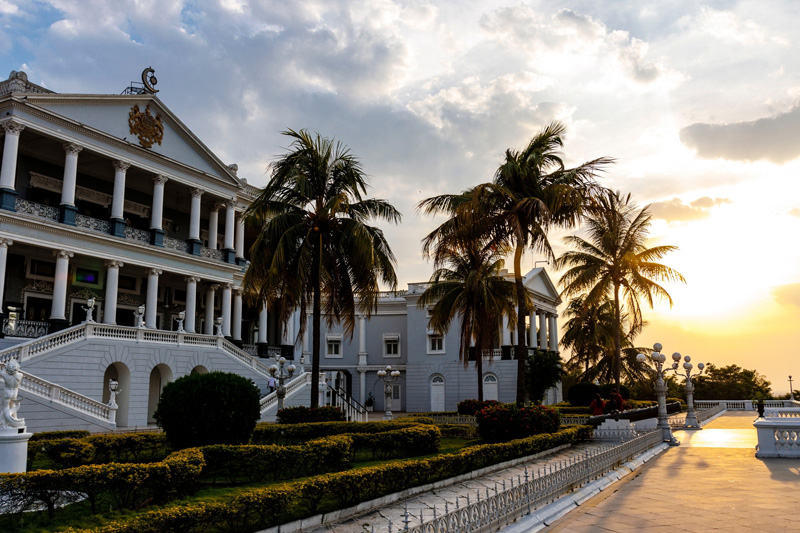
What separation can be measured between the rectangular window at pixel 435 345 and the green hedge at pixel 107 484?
35.5 meters

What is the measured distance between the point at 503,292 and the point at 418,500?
2042 centimetres

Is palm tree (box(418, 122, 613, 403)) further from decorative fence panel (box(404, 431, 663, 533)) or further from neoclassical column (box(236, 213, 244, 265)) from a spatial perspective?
neoclassical column (box(236, 213, 244, 265))

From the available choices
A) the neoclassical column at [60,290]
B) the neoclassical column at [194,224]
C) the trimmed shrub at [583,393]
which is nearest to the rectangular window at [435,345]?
the trimmed shrub at [583,393]

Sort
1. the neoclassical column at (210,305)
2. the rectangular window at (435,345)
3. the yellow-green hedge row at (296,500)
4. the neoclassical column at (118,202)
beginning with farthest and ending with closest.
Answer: the rectangular window at (435,345) → the neoclassical column at (210,305) → the neoclassical column at (118,202) → the yellow-green hedge row at (296,500)

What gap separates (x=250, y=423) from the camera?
1296 centimetres

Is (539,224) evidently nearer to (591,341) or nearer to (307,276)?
(307,276)

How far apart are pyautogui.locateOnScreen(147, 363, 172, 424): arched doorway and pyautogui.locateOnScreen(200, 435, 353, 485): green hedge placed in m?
16.6

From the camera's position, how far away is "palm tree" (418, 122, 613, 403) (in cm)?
1912

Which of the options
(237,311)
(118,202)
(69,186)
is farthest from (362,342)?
(69,186)

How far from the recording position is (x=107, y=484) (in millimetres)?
8109

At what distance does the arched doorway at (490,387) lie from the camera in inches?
1663

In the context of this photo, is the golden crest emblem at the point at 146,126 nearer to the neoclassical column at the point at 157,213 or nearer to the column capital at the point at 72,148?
the neoclassical column at the point at 157,213

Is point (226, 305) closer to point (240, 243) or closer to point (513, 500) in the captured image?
point (240, 243)

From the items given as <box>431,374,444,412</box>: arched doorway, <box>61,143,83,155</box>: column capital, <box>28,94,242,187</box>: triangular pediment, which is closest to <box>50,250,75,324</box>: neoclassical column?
<box>61,143,83,155</box>: column capital
